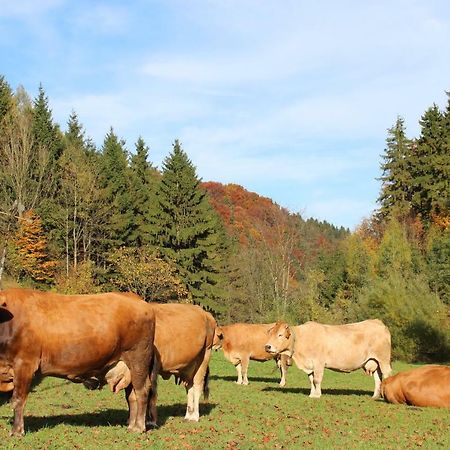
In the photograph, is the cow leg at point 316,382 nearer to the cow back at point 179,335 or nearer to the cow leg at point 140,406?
the cow back at point 179,335

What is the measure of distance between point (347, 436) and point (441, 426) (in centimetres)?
253

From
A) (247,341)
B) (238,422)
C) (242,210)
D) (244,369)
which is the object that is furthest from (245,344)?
(242,210)

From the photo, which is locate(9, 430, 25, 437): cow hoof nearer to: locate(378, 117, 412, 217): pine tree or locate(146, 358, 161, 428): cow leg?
locate(146, 358, 161, 428): cow leg

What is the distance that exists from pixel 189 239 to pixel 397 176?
27.4 m

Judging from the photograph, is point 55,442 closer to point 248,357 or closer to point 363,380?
point 248,357

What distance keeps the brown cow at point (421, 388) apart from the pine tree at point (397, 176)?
55.8m

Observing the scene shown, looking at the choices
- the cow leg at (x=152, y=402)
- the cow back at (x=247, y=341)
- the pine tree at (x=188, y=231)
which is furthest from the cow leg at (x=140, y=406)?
the pine tree at (x=188, y=231)

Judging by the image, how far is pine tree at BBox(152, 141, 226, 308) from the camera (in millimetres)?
57531

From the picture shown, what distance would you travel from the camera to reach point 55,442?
346 inches

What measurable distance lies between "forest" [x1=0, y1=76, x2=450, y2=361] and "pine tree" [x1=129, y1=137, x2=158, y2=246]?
176 mm

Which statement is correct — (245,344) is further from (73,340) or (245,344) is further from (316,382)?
(73,340)

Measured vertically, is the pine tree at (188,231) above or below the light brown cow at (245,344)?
above

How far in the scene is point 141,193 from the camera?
65438 mm

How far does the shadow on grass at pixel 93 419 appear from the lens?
410 inches
